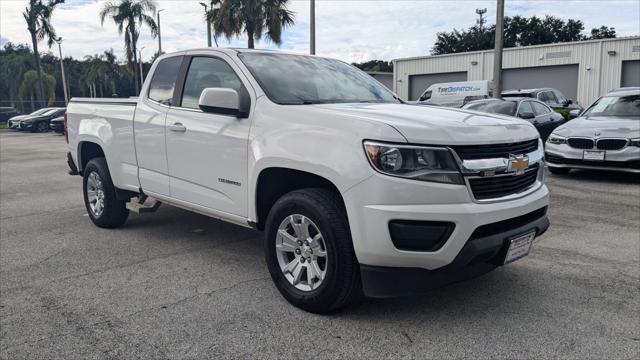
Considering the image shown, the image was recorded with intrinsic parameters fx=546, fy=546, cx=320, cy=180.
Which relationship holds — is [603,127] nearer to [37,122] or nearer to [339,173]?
[339,173]

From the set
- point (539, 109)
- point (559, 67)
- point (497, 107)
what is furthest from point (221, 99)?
point (559, 67)

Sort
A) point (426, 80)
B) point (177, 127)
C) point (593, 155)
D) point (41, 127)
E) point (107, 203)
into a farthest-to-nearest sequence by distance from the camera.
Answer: point (426, 80) → point (41, 127) → point (593, 155) → point (107, 203) → point (177, 127)

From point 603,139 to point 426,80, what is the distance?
100 ft

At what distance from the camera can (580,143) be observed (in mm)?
9102

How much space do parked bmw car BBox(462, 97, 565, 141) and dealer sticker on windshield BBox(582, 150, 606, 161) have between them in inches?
93.3

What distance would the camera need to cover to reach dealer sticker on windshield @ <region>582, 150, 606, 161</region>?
29.0 feet

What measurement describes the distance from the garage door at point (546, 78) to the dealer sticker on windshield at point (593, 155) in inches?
968

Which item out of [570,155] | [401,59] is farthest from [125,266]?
[401,59]

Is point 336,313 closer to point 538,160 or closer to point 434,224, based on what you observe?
point 434,224

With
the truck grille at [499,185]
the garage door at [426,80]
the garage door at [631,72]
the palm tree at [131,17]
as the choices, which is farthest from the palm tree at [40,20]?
the truck grille at [499,185]

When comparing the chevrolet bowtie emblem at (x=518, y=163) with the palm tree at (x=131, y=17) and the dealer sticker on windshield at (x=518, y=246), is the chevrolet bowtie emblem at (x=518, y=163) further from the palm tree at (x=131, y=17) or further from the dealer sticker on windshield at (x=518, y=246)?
the palm tree at (x=131, y=17)

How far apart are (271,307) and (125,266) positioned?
5.50 ft

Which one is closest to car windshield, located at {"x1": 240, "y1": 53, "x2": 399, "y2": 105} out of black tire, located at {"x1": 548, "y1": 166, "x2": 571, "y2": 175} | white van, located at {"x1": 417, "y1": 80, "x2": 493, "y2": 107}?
black tire, located at {"x1": 548, "y1": 166, "x2": 571, "y2": 175}

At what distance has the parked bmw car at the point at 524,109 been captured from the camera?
11.9m
